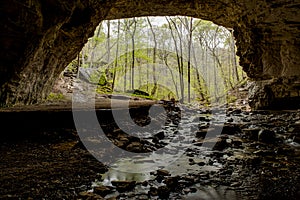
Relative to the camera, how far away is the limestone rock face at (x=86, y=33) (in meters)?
4.55

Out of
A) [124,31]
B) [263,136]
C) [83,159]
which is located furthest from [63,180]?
[124,31]

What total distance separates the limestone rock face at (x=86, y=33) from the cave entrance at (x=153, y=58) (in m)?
7.54

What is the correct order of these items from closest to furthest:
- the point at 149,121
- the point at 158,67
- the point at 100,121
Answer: the point at 100,121
the point at 149,121
the point at 158,67

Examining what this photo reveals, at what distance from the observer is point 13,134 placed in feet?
12.6

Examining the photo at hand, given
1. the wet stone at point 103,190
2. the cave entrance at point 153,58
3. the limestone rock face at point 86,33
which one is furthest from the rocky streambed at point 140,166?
the cave entrance at point 153,58

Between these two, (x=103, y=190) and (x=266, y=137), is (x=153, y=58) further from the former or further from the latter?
(x=103, y=190)

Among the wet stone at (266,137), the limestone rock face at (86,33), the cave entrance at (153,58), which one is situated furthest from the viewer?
the cave entrance at (153,58)

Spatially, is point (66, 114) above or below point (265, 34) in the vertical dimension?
below

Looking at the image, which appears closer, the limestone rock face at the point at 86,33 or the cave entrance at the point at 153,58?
the limestone rock face at the point at 86,33

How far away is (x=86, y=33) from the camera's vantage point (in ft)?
25.6

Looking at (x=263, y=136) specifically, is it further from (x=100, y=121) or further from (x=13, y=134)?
(x=13, y=134)

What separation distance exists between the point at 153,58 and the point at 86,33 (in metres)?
15.9

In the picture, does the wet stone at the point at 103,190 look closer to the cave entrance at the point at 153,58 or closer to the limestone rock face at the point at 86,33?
the limestone rock face at the point at 86,33

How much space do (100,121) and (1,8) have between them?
2643mm
